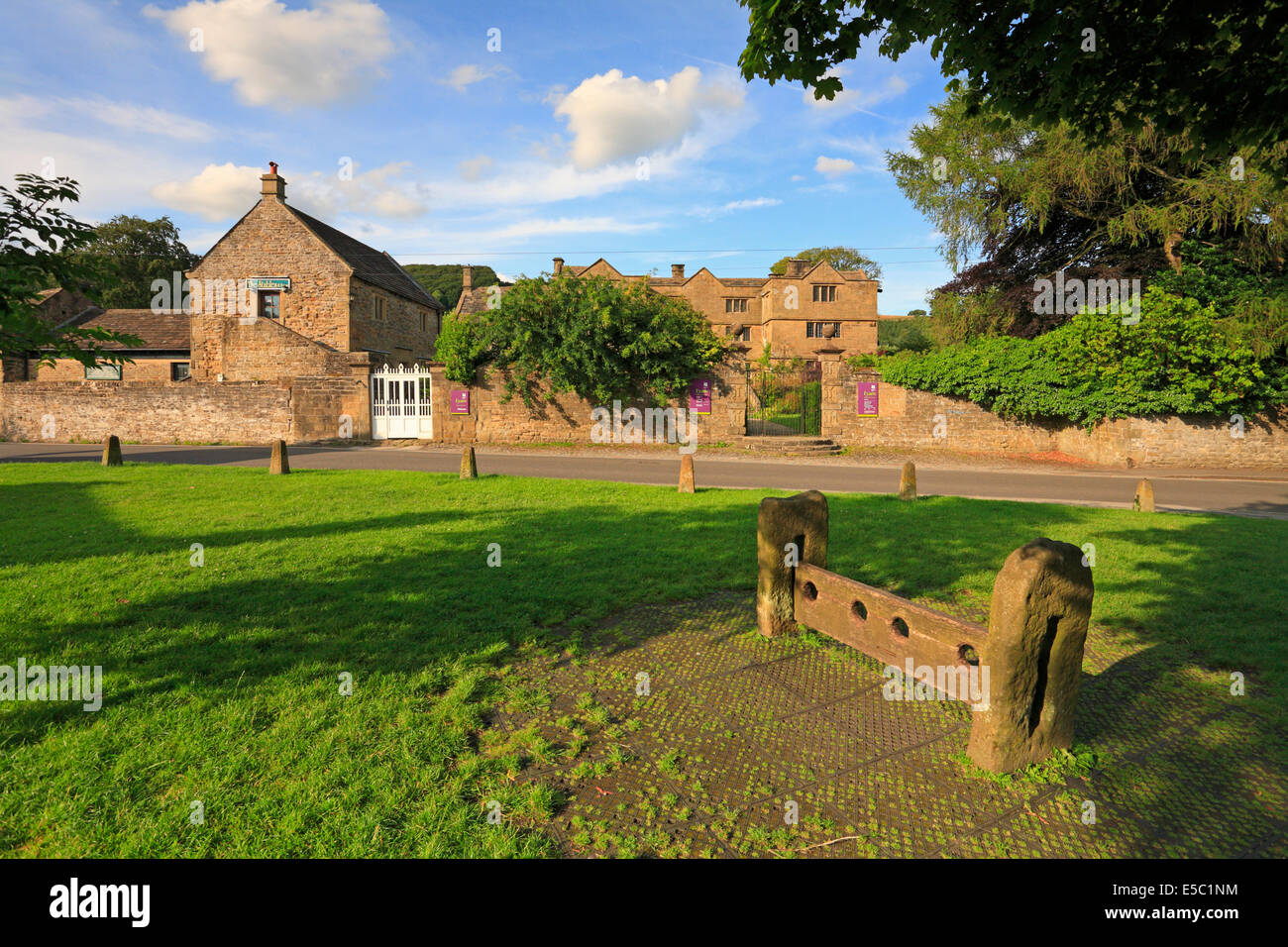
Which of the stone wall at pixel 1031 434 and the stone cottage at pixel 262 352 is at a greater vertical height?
the stone cottage at pixel 262 352

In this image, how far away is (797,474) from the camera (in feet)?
50.7

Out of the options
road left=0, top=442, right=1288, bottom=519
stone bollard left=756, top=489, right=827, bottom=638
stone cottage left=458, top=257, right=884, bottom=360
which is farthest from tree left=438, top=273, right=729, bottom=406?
stone cottage left=458, top=257, right=884, bottom=360

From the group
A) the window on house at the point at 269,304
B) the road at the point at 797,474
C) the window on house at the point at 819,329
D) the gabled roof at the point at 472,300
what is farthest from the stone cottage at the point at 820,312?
the road at the point at 797,474

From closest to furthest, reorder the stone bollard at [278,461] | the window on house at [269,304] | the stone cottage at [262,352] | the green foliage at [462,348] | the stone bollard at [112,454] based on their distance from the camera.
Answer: the stone bollard at [278,461] → the stone bollard at [112,454] → the green foliage at [462,348] → the stone cottage at [262,352] → the window on house at [269,304]

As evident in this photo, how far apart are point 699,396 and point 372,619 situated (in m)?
18.2

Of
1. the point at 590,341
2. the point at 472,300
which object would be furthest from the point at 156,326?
the point at 590,341

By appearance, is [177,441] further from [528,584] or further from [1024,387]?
[1024,387]

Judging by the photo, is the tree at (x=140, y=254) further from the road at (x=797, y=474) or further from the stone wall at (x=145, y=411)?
the road at (x=797, y=474)

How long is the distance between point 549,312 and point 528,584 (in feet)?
56.5

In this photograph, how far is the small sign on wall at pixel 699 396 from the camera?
22219mm

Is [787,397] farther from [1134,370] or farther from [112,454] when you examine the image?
[112,454]

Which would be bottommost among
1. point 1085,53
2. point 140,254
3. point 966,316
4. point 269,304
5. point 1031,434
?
point 1031,434

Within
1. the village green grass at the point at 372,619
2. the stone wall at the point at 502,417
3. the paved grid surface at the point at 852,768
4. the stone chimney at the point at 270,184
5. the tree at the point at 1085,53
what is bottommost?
the paved grid surface at the point at 852,768

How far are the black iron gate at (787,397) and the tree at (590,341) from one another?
6.47ft
